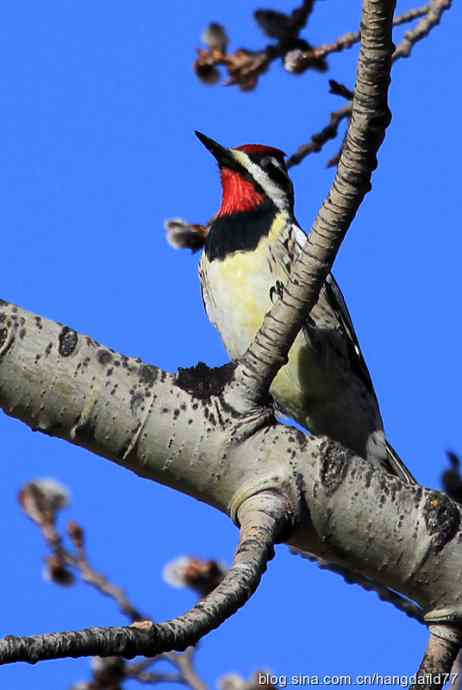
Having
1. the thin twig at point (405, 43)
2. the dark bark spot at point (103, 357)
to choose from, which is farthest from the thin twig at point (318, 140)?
the dark bark spot at point (103, 357)

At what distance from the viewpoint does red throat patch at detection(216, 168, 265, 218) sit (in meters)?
6.40

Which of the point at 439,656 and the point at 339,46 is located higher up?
the point at 339,46

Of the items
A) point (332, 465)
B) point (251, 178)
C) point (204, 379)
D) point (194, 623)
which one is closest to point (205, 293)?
point (251, 178)

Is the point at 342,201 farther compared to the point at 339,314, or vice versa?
the point at 339,314

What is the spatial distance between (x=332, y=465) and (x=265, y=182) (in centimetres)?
335

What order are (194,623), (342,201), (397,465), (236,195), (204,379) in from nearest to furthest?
(194,623), (342,201), (204,379), (397,465), (236,195)

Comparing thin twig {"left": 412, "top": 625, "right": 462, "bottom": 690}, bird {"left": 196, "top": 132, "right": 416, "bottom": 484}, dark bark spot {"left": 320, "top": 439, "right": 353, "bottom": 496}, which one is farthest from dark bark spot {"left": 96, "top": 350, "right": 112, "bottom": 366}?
bird {"left": 196, "top": 132, "right": 416, "bottom": 484}

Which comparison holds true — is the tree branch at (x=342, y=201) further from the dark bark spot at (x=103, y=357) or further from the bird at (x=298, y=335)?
the bird at (x=298, y=335)

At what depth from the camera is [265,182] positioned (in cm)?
658

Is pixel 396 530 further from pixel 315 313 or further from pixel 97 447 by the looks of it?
pixel 315 313

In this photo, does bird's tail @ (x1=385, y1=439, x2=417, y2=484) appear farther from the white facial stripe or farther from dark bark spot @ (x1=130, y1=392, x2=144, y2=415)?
dark bark spot @ (x1=130, y1=392, x2=144, y2=415)

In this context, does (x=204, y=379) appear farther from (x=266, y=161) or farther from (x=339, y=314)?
(x=266, y=161)

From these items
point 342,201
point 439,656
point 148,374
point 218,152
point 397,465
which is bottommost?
point 439,656

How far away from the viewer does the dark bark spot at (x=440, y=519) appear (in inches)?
136
